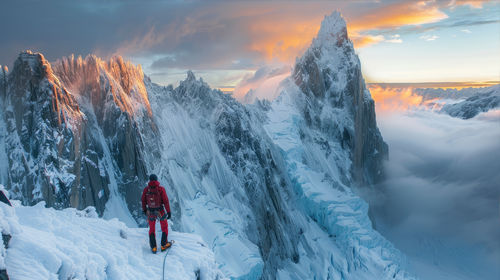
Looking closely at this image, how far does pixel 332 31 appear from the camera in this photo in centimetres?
9050

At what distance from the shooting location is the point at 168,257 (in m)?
10.9

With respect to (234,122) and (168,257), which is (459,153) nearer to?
(234,122)

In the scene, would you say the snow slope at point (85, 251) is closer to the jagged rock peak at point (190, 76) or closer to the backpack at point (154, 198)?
the backpack at point (154, 198)

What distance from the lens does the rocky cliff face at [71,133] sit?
2052 cm

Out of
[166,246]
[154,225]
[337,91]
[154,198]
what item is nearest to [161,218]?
[154,225]

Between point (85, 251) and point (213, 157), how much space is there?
3330 cm

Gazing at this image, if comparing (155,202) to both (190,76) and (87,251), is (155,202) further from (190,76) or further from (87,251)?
(190,76)

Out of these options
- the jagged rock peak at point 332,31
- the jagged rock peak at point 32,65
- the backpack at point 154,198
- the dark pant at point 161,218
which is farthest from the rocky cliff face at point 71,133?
the jagged rock peak at point 332,31

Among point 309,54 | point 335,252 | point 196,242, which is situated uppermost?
point 309,54

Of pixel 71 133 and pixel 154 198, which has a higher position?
pixel 71 133

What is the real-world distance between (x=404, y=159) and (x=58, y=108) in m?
169

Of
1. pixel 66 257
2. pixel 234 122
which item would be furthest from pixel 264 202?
pixel 66 257

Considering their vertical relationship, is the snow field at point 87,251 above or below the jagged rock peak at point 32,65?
below

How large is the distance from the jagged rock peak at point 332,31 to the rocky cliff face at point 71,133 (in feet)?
243
